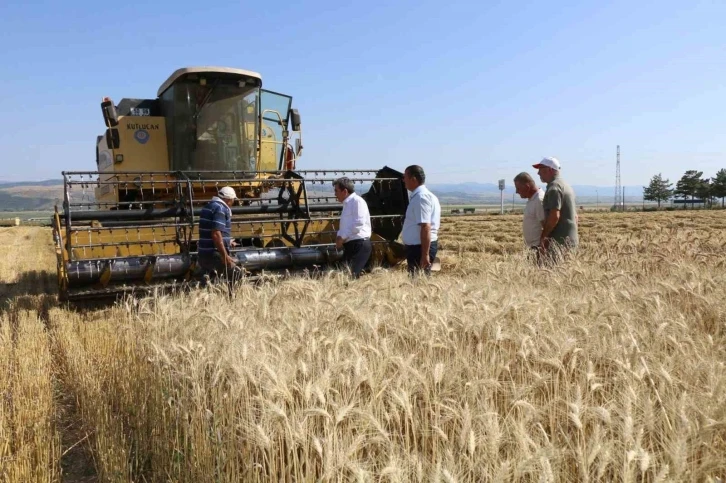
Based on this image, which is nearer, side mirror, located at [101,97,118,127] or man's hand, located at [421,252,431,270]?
man's hand, located at [421,252,431,270]

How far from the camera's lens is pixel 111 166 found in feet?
29.8

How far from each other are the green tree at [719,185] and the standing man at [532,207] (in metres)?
65.2

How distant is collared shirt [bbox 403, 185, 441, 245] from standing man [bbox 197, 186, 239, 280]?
5.77ft

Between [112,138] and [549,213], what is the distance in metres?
6.57

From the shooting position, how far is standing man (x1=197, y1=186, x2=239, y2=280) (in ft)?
17.6

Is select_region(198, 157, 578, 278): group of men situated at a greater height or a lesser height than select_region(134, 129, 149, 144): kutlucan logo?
lesser

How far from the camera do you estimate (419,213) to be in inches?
218

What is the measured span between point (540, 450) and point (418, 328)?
1.66 meters

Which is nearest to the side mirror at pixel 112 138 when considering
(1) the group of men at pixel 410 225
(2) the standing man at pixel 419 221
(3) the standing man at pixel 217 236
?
(3) the standing man at pixel 217 236

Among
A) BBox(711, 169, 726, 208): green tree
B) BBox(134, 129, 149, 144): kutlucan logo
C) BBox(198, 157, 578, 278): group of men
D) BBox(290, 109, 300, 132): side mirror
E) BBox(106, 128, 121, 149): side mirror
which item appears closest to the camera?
BBox(198, 157, 578, 278): group of men

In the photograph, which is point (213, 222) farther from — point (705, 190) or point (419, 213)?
point (705, 190)

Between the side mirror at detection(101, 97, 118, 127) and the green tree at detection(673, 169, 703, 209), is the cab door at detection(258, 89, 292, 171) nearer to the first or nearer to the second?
the side mirror at detection(101, 97, 118, 127)

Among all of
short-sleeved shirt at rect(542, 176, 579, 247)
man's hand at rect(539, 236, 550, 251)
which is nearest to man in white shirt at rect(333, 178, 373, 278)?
man's hand at rect(539, 236, 550, 251)

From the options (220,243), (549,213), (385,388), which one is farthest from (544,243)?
(385,388)
